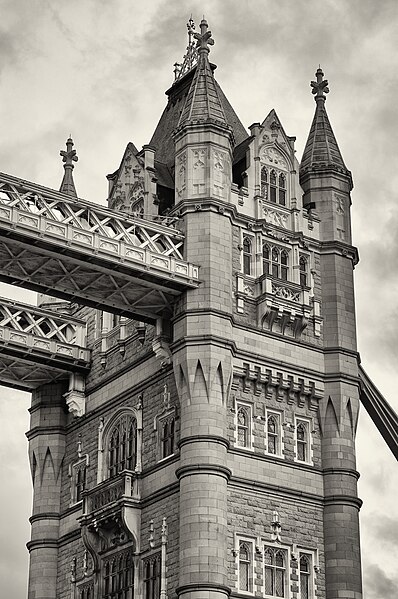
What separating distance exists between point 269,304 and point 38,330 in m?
11.6

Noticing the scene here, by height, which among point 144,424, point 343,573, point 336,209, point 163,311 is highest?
point 336,209

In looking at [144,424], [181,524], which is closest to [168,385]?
[144,424]

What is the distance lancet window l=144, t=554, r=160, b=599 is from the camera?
53.2 m

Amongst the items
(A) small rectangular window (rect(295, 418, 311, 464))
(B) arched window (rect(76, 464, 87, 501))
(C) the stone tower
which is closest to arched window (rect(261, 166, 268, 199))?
(C) the stone tower

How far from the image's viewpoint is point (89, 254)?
2099 inches

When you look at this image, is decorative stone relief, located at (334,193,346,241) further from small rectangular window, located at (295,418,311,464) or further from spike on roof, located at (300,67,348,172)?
small rectangular window, located at (295,418,311,464)

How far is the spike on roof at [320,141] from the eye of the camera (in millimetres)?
62094

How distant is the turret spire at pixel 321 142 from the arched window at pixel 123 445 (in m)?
14.1

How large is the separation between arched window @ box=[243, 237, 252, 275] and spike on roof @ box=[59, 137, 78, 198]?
15.6 meters

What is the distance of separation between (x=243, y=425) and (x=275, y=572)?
6.02m

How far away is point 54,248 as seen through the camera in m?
53.1

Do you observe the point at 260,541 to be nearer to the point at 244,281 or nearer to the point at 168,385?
the point at 168,385

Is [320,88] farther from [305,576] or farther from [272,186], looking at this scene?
[305,576]

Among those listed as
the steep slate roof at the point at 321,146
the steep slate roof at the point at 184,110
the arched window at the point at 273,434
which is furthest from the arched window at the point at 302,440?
the steep slate roof at the point at 184,110
